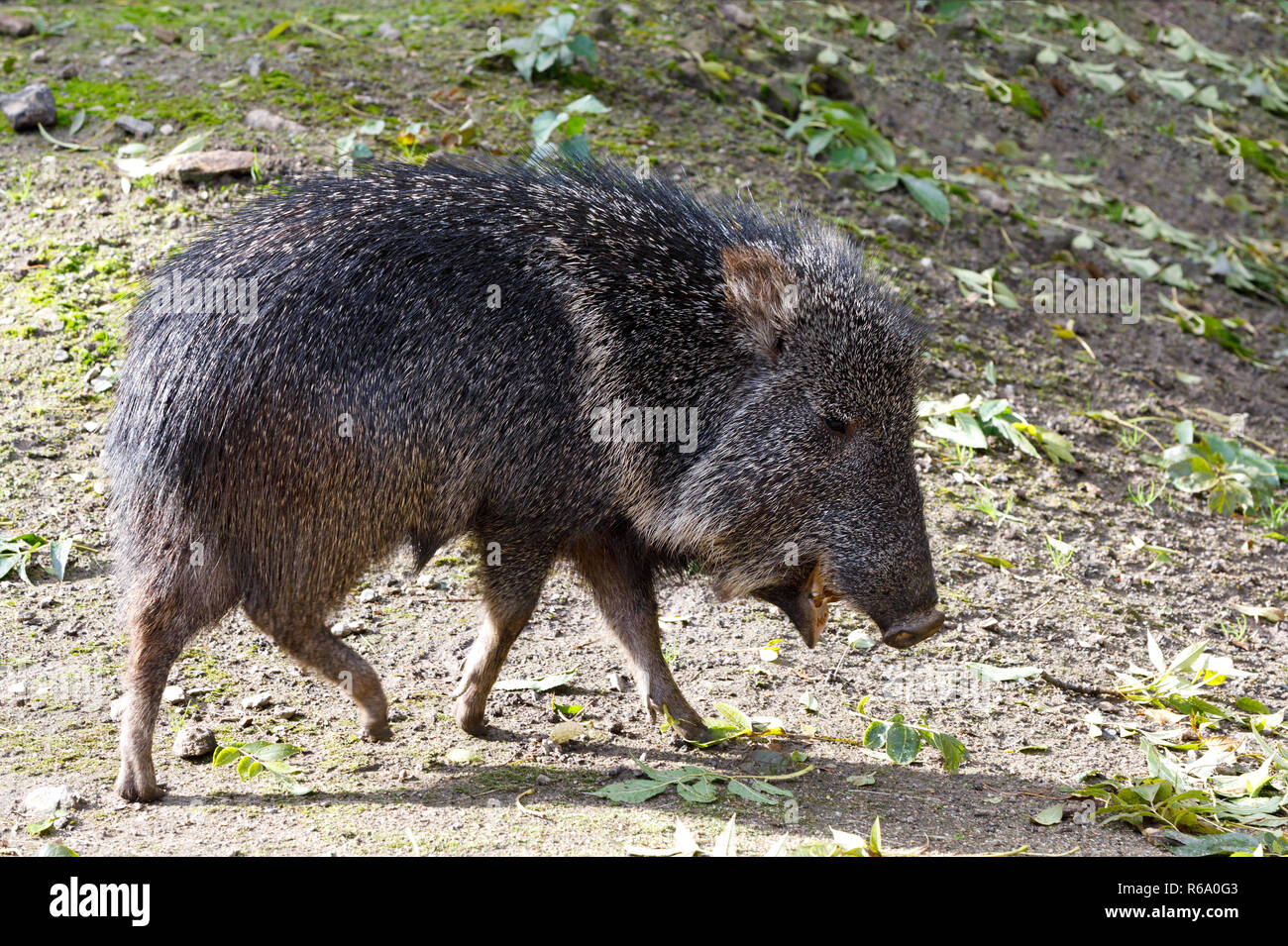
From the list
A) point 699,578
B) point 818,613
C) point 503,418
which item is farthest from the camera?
point 699,578

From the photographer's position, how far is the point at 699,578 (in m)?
4.95

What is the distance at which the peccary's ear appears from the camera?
4.06 m

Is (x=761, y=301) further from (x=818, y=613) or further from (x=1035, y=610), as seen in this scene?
(x=1035, y=610)

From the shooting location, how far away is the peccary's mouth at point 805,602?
408 centimetres

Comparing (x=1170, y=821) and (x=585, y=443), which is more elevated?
(x=585, y=443)

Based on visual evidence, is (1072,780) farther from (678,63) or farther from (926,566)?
(678,63)

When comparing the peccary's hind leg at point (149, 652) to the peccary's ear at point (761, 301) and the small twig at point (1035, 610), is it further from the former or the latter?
the small twig at point (1035, 610)

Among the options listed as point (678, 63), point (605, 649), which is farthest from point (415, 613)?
point (678, 63)

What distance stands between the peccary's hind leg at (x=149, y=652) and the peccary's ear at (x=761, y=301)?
1.78m

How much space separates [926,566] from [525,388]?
1353mm

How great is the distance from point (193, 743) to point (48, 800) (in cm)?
48

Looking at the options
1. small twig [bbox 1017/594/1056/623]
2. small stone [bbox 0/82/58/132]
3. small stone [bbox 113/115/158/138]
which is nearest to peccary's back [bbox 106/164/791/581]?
small twig [bbox 1017/594/1056/623]

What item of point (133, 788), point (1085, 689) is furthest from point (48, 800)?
point (1085, 689)

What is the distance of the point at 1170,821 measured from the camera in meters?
3.71
